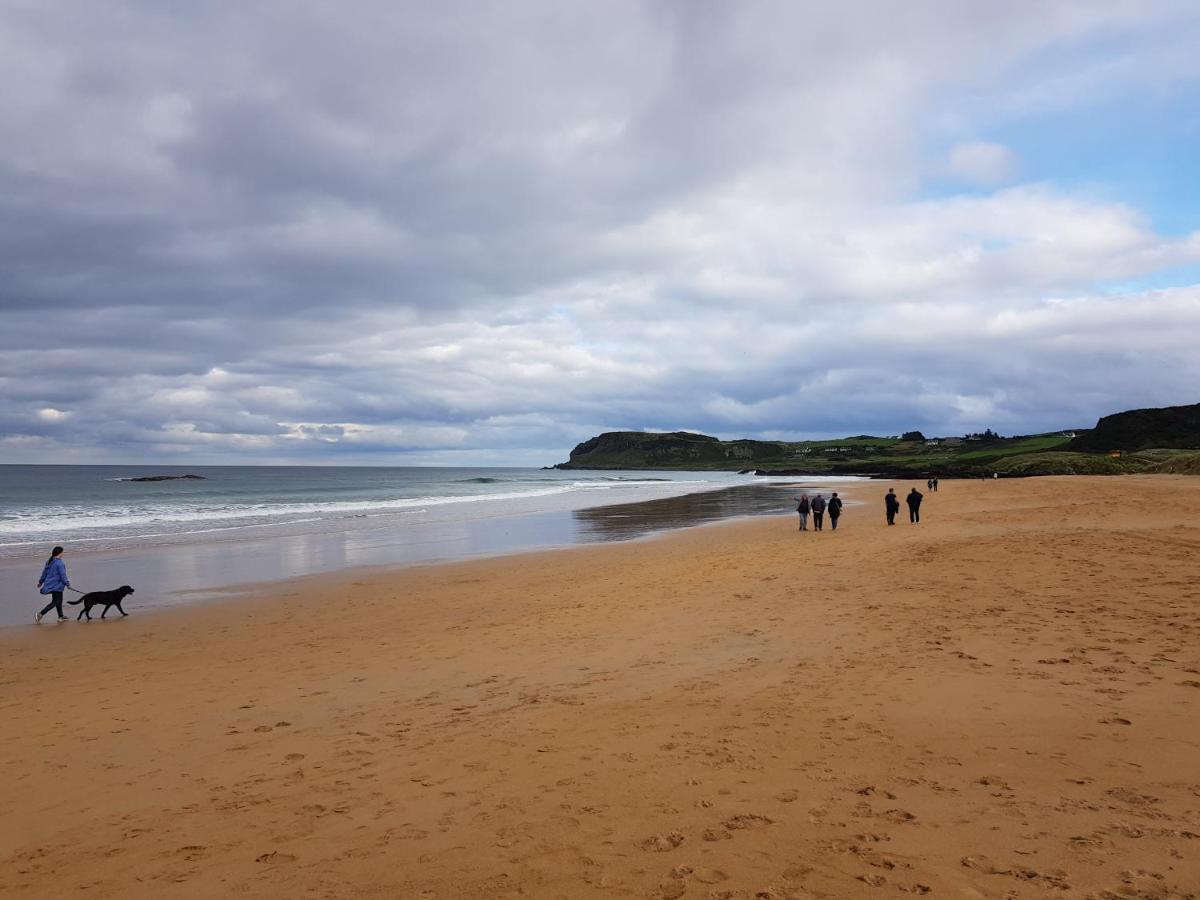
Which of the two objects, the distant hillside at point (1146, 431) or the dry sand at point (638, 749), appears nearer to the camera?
the dry sand at point (638, 749)

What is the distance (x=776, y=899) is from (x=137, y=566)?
25527 mm

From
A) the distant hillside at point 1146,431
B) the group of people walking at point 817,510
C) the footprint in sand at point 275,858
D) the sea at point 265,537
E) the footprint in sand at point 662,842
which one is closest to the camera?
the footprint in sand at point 662,842

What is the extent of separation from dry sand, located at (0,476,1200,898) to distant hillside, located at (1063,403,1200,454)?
102 metres

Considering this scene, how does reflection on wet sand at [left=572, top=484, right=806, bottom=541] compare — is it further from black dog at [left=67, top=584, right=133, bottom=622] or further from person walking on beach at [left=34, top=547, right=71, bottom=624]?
person walking on beach at [left=34, top=547, right=71, bottom=624]

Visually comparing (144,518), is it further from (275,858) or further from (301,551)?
(275,858)

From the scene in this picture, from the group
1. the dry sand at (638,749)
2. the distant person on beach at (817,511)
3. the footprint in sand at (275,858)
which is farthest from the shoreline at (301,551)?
the footprint in sand at (275,858)

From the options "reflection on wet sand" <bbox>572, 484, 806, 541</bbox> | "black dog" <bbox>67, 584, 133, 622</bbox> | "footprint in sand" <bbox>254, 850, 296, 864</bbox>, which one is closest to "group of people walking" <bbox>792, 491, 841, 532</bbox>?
"reflection on wet sand" <bbox>572, 484, 806, 541</bbox>

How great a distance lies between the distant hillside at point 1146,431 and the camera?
93250 mm

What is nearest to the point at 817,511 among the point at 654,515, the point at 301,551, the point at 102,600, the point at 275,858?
the point at 654,515

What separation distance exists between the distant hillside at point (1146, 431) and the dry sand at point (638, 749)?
4023 inches

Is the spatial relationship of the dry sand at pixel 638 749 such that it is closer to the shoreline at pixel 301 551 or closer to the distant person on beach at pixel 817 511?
the shoreline at pixel 301 551

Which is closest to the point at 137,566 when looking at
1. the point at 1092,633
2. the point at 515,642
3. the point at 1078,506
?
the point at 515,642

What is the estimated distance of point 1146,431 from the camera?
97000mm

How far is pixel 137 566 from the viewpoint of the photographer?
23.5 metres
